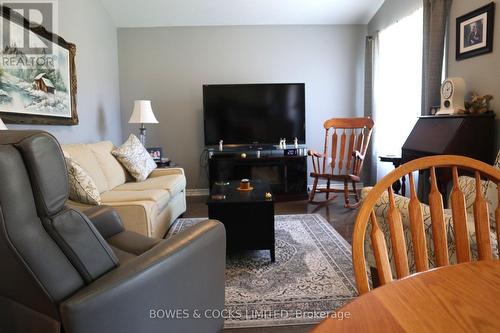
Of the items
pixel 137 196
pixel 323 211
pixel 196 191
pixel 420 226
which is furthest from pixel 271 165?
pixel 420 226

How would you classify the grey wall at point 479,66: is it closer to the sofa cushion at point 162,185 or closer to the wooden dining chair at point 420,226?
the wooden dining chair at point 420,226

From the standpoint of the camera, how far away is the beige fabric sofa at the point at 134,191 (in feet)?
7.55

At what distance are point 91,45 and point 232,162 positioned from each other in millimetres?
2209

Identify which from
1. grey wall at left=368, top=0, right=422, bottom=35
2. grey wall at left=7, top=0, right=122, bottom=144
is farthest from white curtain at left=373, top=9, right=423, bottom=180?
grey wall at left=7, top=0, right=122, bottom=144

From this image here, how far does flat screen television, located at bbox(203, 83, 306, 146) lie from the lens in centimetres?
439

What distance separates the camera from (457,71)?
2918 millimetres

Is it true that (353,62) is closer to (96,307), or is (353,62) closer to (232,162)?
(232,162)

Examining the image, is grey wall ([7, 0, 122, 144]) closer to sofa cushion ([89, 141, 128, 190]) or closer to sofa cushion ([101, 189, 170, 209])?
sofa cushion ([89, 141, 128, 190])

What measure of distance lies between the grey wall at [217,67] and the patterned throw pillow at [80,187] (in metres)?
2.60

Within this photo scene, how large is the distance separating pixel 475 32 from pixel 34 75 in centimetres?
367

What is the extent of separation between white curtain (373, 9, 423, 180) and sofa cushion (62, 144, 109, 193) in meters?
3.31

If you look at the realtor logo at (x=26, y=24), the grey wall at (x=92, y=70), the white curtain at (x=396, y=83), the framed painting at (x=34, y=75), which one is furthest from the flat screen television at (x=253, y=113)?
the realtor logo at (x=26, y=24)

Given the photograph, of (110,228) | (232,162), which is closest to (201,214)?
→ (232,162)

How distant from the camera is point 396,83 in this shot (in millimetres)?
3986
